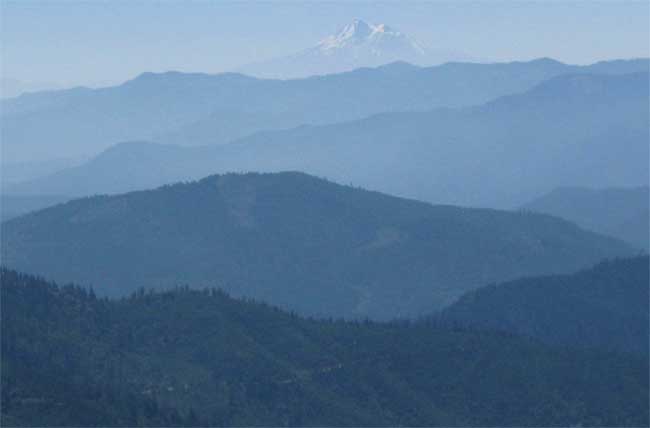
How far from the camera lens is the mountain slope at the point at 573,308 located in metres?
121

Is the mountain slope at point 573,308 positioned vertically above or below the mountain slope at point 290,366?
above

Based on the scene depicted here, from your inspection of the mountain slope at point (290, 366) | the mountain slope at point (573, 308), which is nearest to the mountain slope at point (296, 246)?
the mountain slope at point (573, 308)

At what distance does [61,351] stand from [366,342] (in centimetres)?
2287

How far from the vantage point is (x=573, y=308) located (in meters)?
127

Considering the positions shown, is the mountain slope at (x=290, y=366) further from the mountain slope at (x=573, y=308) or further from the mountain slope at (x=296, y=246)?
the mountain slope at (x=296, y=246)

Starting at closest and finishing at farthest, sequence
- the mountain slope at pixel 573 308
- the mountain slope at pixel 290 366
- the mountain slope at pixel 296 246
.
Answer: the mountain slope at pixel 290 366
the mountain slope at pixel 573 308
the mountain slope at pixel 296 246

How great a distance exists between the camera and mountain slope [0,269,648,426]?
276 ft

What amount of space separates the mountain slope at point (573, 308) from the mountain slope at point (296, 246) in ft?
85.4

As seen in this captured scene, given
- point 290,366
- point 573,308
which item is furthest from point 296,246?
point 290,366

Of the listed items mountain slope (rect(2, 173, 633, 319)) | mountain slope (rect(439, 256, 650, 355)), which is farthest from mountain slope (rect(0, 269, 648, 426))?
mountain slope (rect(2, 173, 633, 319))

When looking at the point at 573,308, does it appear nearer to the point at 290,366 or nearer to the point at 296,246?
the point at 290,366

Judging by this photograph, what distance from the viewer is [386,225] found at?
190 metres

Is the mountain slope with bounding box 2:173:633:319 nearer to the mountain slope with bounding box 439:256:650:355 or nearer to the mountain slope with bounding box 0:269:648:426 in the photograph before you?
the mountain slope with bounding box 439:256:650:355

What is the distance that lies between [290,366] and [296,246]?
3592 inches
